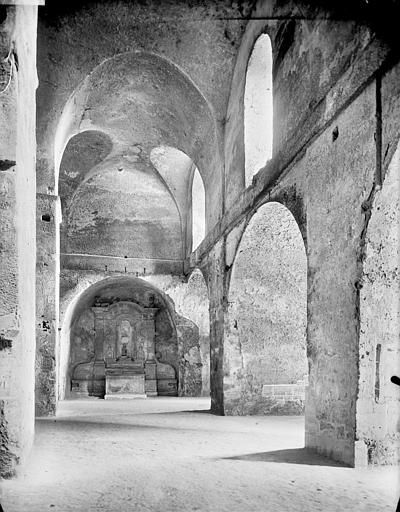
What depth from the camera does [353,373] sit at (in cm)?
491

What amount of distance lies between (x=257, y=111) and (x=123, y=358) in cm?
997

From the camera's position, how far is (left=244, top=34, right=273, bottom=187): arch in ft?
29.1

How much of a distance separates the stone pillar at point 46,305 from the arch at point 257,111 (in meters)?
3.43

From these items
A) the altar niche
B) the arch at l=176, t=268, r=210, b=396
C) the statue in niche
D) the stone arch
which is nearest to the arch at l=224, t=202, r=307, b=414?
the stone arch

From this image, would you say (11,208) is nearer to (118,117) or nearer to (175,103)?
(175,103)

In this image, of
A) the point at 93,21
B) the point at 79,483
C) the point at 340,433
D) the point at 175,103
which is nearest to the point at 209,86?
the point at 175,103

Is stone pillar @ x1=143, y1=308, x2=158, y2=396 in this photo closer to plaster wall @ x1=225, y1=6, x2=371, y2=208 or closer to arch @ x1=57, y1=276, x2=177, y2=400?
arch @ x1=57, y1=276, x2=177, y2=400

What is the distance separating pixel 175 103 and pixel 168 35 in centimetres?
161

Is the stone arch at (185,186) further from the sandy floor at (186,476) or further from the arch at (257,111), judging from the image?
the sandy floor at (186,476)

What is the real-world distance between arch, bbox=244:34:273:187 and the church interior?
32 millimetres

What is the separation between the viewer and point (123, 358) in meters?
16.8

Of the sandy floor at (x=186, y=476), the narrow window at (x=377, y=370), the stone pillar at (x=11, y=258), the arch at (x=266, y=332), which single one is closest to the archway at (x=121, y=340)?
the arch at (x=266, y=332)

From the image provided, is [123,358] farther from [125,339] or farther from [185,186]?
[185,186]

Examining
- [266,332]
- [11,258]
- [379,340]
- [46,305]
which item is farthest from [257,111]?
[11,258]
